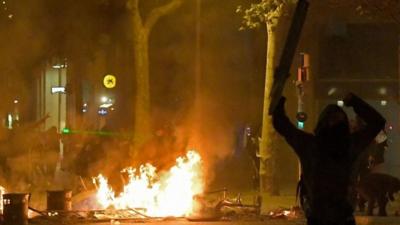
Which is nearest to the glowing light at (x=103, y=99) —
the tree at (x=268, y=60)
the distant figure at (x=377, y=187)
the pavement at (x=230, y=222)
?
the tree at (x=268, y=60)

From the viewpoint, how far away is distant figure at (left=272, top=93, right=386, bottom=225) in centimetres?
447

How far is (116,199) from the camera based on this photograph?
13914 millimetres

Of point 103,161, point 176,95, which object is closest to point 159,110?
point 176,95

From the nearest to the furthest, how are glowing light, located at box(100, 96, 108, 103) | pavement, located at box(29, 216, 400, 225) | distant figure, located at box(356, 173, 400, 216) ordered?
pavement, located at box(29, 216, 400, 225), distant figure, located at box(356, 173, 400, 216), glowing light, located at box(100, 96, 108, 103)

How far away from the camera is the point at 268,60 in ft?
52.4

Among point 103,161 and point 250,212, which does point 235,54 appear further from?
point 250,212

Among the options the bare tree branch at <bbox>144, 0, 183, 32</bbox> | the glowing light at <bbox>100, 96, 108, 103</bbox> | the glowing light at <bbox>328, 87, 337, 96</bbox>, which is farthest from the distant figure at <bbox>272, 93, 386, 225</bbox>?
the glowing light at <bbox>100, 96, 108, 103</bbox>

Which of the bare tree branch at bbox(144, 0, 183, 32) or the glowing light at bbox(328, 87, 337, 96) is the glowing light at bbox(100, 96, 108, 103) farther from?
the bare tree branch at bbox(144, 0, 183, 32)

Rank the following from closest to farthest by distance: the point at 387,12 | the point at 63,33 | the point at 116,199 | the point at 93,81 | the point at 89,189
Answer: the point at 387,12, the point at 116,199, the point at 89,189, the point at 63,33, the point at 93,81

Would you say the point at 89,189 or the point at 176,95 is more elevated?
the point at 176,95

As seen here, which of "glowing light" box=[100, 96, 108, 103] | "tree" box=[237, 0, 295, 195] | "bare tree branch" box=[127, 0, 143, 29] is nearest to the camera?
"tree" box=[237, 0, 295, 195]

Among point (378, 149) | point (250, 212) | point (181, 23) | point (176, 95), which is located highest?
point (181, 23)

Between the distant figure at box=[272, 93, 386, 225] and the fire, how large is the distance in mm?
7839

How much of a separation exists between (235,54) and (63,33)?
15.7ft
